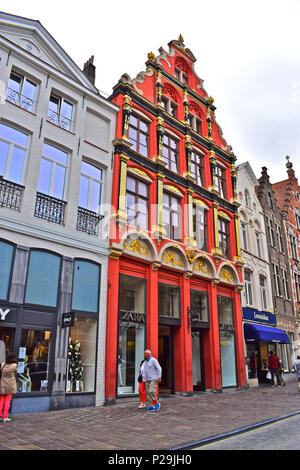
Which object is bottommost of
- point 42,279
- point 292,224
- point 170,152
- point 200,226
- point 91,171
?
point 42,279

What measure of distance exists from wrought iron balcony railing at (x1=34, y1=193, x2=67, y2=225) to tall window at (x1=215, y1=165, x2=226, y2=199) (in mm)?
11263

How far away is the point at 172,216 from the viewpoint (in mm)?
17094

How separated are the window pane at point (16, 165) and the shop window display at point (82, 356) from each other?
503 cm

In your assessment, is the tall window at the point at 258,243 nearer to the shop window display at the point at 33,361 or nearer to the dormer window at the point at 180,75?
the dormer window at the point at 180,75

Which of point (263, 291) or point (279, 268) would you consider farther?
point (279, 268)

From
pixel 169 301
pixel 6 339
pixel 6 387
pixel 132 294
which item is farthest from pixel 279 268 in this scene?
pixel 6 387

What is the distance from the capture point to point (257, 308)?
72.3 ft

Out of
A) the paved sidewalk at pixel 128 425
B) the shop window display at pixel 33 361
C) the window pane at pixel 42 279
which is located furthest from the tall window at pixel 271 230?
the shop window display at pixel 33 361

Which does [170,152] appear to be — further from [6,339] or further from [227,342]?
[6,339]

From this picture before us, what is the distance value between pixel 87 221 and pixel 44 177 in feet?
7.14

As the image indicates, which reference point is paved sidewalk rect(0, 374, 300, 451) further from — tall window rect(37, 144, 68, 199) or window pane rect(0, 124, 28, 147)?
window pane rect(0, 124, 28, 147)

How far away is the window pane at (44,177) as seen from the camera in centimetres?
1213
